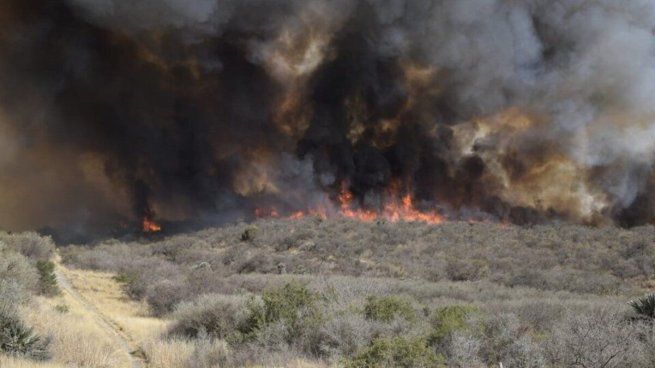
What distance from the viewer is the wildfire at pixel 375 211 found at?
198ft

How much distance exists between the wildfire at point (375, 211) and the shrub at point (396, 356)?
4864 cm

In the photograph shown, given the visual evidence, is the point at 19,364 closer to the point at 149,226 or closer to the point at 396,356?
the point at 396,356

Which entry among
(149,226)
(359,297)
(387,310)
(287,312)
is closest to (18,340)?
(287,312)

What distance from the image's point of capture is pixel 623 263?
34.0 meters

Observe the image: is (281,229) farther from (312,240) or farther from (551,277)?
(551,277)

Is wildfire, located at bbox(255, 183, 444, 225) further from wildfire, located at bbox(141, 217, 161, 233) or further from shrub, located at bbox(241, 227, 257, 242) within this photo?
shrub, located at bbox(241, 227, 257, 242)

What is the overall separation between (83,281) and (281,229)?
67.3ft


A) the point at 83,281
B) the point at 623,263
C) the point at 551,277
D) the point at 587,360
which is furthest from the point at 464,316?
the point at 623,263

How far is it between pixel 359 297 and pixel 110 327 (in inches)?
318

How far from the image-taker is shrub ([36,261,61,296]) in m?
22.2

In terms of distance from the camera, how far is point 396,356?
31.1 ft

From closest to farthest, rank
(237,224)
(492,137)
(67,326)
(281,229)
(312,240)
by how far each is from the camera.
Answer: (67,326) < (312,240) < (281,229) < (237,224) < (492,137)

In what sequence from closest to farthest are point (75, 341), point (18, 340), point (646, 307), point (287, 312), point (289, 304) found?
1. point (18, 340)
2. point (75, 341)
3. point (287, 312)
4. point (289, 304)
5. point (646, 307)

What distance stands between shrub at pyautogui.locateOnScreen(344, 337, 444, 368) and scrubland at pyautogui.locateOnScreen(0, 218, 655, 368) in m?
0.02
